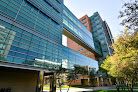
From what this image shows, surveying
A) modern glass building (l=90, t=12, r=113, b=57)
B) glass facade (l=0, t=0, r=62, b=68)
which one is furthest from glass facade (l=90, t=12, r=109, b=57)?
glass facade (l=0, t=0, r=62, b=68)

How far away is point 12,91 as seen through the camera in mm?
15031

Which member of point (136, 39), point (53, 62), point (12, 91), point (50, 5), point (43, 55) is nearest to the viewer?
point (136, 39)

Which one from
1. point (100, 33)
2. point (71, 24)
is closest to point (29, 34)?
point (71, 24)

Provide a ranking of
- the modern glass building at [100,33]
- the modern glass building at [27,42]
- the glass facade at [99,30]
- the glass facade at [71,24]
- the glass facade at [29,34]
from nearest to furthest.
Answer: the modern glass building at [27,42] < the glass facade at [29,34] < the glass facade at [71,24] < the modern glass building at [100,33] < the glass facade at [99,30]

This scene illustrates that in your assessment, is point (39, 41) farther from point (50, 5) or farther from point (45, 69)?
point (50, 5)

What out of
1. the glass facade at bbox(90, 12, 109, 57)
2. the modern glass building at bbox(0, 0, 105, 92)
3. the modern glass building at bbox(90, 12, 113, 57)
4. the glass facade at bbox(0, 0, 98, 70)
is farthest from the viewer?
the glass facade at bbox(90, 12, 109, 57)

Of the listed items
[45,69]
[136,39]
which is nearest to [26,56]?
[45,69]

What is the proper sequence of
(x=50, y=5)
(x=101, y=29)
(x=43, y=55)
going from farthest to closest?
(x=101, y=29), (x=50, y=5), (x=43, y=55)

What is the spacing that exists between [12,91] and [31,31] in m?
12.9

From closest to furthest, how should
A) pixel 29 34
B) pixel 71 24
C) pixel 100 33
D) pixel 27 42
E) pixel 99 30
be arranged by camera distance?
pixel 27 42, pixel 29 34, pixel 71 24, pixel 100 33, pixel 99 30

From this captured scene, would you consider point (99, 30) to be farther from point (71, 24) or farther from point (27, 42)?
point (27, 42)

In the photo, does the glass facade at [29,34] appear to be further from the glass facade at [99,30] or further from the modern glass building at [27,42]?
the glass facade at [99,30]

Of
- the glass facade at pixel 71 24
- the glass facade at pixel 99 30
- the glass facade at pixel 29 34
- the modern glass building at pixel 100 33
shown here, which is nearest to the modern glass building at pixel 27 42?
the glass facade at pixel 29 34

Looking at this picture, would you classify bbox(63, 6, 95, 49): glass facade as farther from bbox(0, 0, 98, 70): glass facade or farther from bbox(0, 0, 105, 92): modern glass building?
bbox(0, 0, 105, 92): modern glass building
